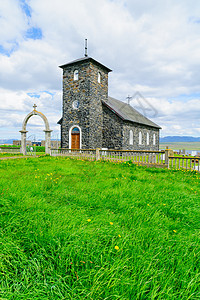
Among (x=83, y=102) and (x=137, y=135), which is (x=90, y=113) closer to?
(x=83, y=102)

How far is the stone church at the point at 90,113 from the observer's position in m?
18.6

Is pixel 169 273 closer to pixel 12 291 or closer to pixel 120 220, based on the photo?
pixel 120 220

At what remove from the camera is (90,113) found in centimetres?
1855

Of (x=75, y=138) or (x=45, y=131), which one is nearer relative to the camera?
(x=45, y=131)

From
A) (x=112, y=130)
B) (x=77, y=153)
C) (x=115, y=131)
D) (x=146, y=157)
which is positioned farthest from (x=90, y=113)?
(x=146, y=157)

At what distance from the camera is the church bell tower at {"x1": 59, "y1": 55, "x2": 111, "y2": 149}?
18500 millimetres

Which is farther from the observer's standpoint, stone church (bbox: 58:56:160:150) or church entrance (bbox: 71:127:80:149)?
church entrance (bbox: 71:127:80:149)

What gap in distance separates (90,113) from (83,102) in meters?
1.56

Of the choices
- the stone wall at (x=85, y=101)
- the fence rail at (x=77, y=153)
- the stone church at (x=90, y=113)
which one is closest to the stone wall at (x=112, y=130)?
the stone church at (x=90, y=113)

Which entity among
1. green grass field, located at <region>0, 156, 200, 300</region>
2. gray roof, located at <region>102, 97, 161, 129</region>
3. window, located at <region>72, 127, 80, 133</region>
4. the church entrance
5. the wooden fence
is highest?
gray roof, located at <region>102, 97, 161, 129</region>

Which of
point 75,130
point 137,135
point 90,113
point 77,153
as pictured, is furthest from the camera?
point 137,135

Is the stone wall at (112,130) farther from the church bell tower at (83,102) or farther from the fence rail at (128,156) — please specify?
the fence rail at (128,156)

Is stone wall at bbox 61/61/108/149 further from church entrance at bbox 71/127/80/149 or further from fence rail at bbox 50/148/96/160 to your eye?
fence rail at bbox 50/148/96/160

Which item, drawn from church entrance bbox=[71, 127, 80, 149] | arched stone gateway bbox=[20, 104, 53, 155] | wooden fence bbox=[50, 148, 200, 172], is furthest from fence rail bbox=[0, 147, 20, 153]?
Answer: wooden fence bbox=[50, 148, 200, 172]
